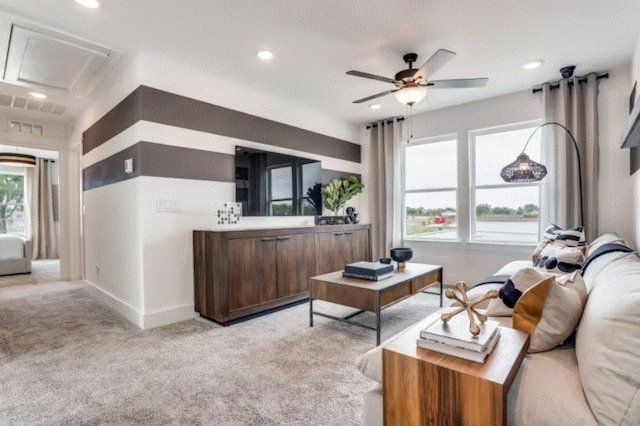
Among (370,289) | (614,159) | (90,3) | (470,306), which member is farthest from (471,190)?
(90,3)

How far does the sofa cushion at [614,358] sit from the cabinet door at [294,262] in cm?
284

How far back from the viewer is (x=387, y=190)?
5266 millimetres

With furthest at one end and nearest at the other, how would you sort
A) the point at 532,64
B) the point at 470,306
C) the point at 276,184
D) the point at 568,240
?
the point at 276,184 → the point at 532,64 → the point at 568,240 → the point at 470,306

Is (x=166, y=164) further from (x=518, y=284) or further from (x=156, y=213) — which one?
(x=518, y=284)

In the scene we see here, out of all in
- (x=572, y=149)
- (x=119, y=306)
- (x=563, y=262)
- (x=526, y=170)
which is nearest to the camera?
(x=563, y=262)

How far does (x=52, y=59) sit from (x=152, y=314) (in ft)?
8.99

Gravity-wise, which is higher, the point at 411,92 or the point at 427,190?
the point at 411,92

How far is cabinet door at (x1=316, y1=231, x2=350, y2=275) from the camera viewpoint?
4.09m

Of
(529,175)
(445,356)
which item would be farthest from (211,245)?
(529,175)

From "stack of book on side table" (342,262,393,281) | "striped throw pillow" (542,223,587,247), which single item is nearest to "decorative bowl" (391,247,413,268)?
"stack of book on side table" (342,262,393,281)

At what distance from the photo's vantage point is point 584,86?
370 cm

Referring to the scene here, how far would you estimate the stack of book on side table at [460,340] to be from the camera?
3.45ft

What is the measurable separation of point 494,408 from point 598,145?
4009 mm

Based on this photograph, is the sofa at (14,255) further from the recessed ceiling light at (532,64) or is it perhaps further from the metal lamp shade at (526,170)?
the recessed ceiling light at (532,64)
